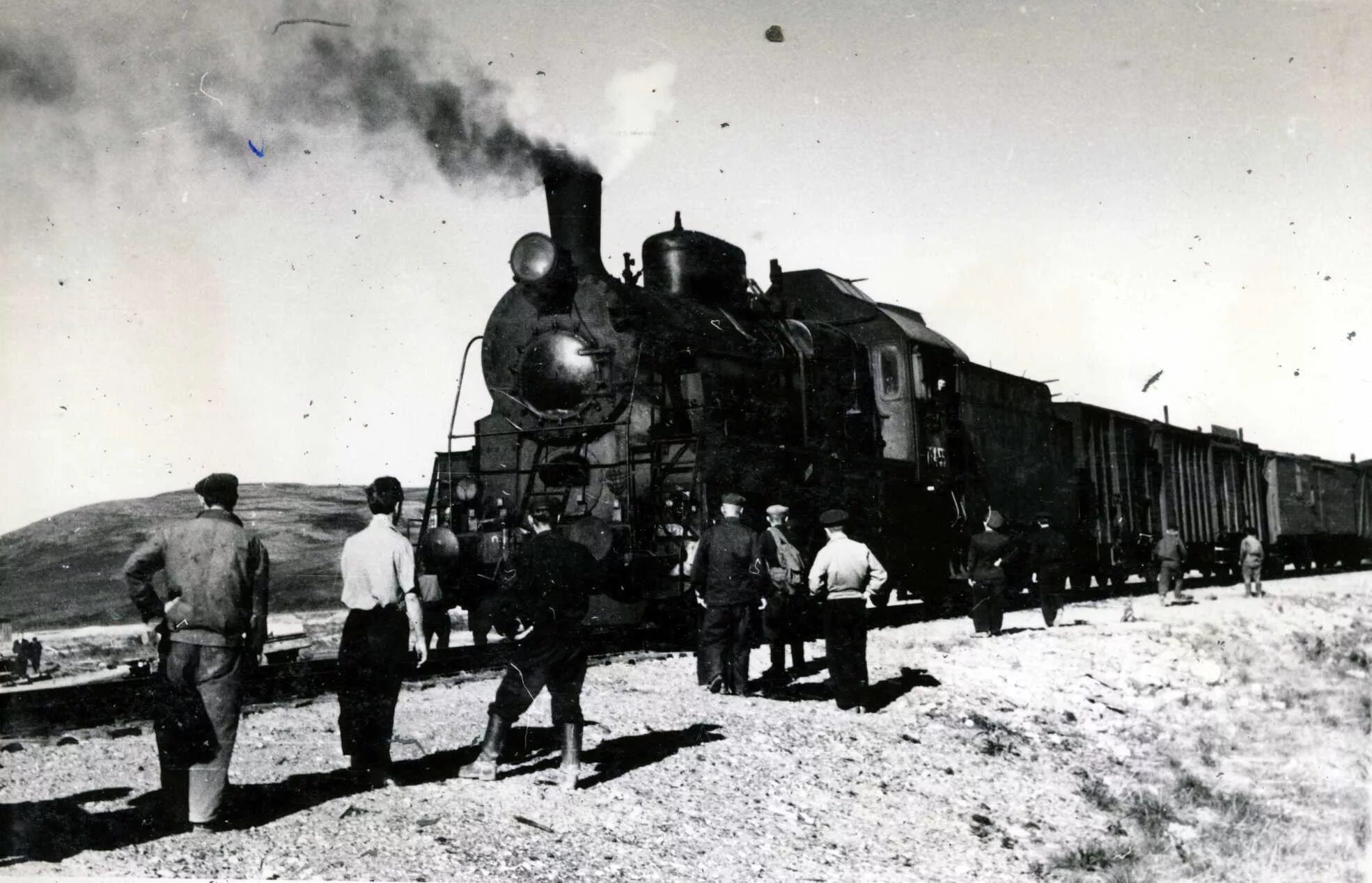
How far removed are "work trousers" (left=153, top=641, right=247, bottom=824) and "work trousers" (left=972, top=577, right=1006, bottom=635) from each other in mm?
9357

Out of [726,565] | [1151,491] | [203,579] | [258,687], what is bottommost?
[258,687]

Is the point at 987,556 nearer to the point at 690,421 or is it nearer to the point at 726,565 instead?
the point at 690,421

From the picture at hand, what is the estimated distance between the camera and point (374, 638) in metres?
5.55

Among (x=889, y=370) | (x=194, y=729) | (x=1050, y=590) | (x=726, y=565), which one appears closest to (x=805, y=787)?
(x=726, y=565)

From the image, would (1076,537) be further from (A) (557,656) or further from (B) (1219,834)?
(A) (557,656)

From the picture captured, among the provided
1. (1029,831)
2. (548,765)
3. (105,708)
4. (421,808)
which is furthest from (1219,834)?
(105,708)

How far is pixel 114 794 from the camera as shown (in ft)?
17.8

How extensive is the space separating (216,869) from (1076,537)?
16.5 metres

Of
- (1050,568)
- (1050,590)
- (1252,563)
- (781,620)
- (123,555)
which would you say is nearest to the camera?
(781,620)

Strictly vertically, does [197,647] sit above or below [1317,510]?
below

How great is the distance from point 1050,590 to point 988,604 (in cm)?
208

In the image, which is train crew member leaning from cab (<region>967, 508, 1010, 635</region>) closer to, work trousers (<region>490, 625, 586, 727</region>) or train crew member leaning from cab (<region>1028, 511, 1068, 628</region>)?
train crew member leaning from cab (<region>1028, 511, 1068, 628</region>)

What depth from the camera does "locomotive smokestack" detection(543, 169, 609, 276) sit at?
1071cm

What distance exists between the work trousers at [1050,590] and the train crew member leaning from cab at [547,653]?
9710mm
